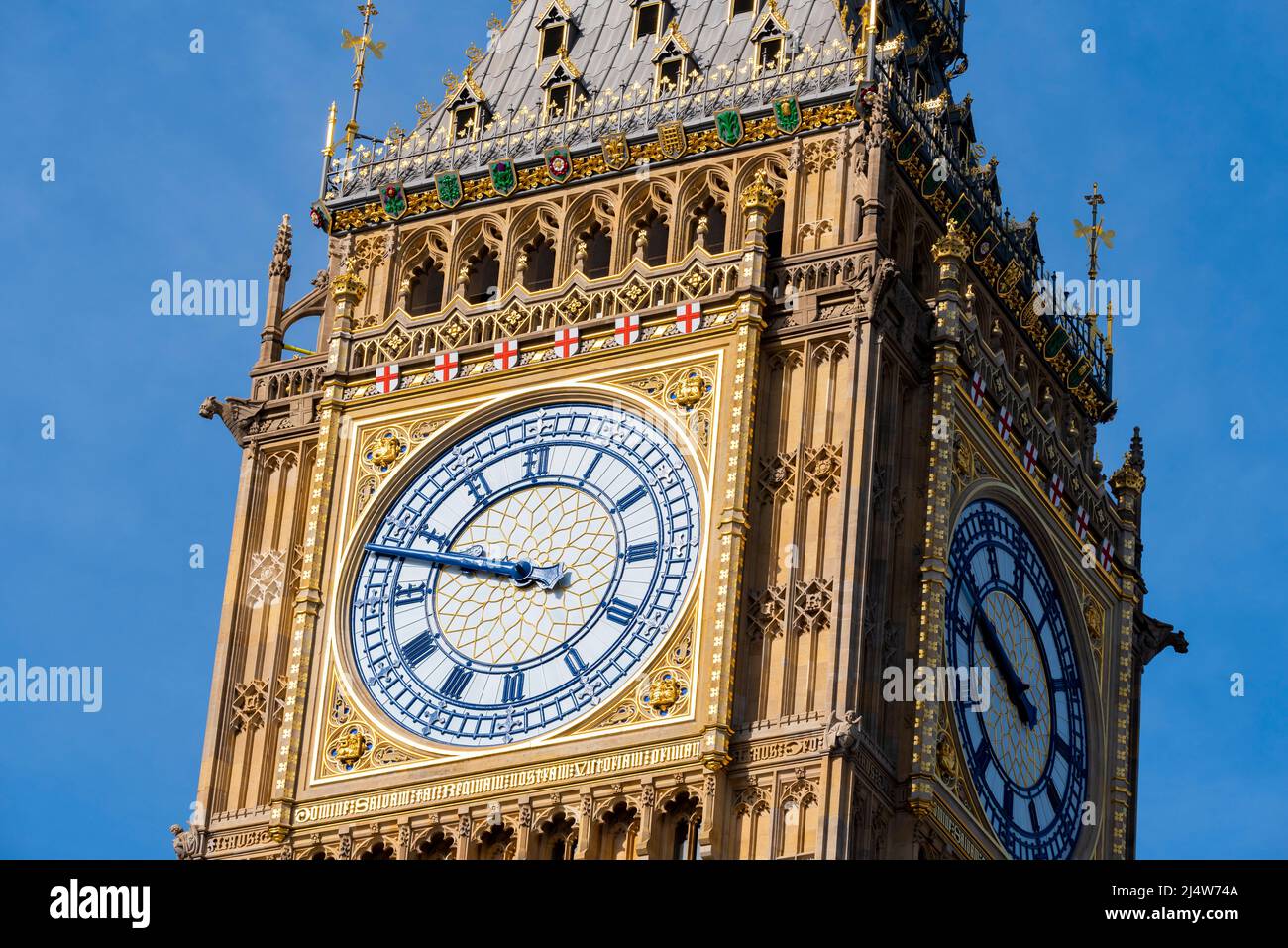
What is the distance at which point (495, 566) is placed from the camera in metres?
50.8

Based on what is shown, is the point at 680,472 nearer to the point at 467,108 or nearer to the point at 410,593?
the point at 410,593

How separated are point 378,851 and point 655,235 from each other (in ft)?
27.6

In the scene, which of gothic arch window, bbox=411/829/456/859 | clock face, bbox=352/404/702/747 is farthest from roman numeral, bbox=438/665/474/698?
gothic arch window, bbox=411/829/456/859

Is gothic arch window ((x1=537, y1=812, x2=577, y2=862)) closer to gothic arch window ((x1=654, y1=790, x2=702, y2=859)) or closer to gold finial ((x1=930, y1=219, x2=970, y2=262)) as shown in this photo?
gothic arch window ((x1=654, y1=790, x2=702, y2=859))

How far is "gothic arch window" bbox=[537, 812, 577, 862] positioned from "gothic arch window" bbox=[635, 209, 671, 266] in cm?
739

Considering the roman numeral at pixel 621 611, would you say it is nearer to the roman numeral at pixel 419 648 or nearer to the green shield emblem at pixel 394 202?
the roman numeral at pixel 419 648

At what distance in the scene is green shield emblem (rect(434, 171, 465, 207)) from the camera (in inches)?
2146

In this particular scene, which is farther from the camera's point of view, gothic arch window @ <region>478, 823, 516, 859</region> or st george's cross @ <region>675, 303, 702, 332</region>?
st george's cross @ <region>675, 303, 702, 332</region>

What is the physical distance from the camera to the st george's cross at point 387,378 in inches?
2073

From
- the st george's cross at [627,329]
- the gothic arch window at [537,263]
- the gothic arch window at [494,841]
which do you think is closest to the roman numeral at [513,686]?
the gothic arch window at [494,841]

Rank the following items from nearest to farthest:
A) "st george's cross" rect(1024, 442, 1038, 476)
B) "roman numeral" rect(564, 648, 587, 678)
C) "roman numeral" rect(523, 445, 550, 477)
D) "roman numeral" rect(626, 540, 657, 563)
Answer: "roman numeral" rect(564, 648, 587, 678), "roman numeral" rect(626, 540, 657, 563), "roman numeral" rect(523, 445, 550, 477), "st george's cross" rect(1024, 442, 1038, 476)

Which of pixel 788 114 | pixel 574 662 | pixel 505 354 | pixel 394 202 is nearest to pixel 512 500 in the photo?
pixel 505 354
